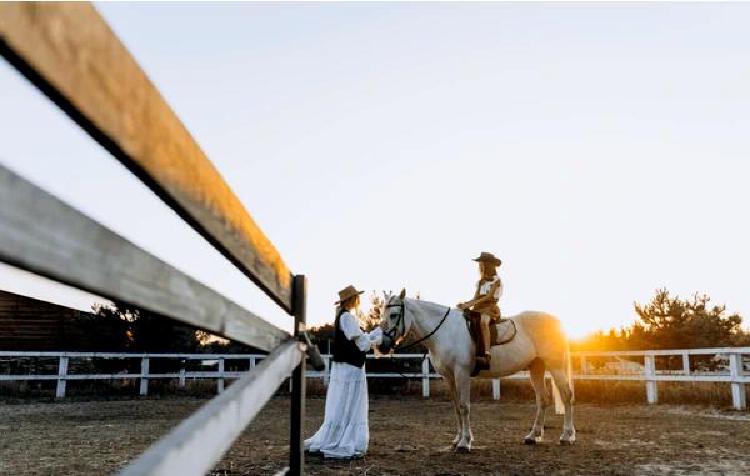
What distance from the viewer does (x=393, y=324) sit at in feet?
24.1

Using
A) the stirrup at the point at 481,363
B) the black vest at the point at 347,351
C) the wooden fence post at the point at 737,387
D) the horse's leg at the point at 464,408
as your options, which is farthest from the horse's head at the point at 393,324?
the wooden fence post at the point at 737,387

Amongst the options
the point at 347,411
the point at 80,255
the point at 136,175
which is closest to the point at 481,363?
the point at 347,411

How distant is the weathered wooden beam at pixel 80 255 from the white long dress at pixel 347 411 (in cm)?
571

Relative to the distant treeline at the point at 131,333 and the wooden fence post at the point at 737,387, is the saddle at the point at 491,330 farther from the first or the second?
the distant treeline at the point at 131,333

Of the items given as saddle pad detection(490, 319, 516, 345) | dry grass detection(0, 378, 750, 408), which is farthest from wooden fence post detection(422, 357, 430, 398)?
saddle pad detection(490, 319, 516, 345)

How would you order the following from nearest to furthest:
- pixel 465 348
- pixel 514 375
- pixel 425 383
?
pixel 465 348 → pixel 514 375 → pixel 425 383

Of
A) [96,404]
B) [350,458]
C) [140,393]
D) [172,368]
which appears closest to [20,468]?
[350,458]

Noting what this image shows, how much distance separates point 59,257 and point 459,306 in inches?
291

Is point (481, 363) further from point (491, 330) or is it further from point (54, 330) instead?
point (54, 330)

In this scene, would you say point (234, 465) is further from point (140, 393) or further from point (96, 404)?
point (140, 393)

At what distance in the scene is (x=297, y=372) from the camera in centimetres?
303

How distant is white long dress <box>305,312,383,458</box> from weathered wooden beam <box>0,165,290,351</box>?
5.71 m

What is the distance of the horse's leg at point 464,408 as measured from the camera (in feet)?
22.5

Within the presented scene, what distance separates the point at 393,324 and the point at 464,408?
1360mm
